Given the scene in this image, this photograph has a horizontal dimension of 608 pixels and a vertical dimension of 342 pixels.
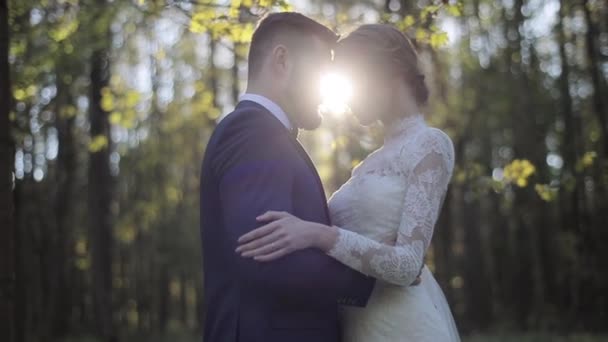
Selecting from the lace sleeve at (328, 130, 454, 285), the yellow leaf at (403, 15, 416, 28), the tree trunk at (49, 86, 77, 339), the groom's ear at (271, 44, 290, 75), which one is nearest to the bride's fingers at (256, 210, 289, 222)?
the lace sleeve at (328, 130, 454, 285)

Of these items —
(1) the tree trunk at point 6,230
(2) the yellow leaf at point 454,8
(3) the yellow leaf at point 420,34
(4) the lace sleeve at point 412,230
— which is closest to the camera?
(4) the lace sleeve at point 412,230

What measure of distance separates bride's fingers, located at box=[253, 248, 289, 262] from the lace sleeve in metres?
0.24

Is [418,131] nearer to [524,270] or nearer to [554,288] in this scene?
[554,288]

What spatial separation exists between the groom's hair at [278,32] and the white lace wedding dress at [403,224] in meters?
0.74

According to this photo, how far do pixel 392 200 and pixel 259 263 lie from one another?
90cm

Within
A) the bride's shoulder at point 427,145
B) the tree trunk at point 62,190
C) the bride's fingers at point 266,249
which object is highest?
the bride's shoulder at point 427,145

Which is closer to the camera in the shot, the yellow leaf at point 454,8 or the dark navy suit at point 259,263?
the dark navy suit at point 259,263

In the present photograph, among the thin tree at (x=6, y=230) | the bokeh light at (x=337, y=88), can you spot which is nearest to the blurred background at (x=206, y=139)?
the thin tree at (x=6, y=230)

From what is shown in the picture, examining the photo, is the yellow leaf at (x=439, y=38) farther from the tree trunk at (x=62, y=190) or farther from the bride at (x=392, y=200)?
the tree trunk at (x=62, y=190)

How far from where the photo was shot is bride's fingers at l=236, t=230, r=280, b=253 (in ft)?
9.02

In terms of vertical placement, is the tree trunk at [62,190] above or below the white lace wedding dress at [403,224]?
below

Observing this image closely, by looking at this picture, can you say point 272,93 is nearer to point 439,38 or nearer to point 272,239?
point 272,239

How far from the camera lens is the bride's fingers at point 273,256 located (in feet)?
9.08

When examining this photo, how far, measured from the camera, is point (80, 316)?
97.4 ft
